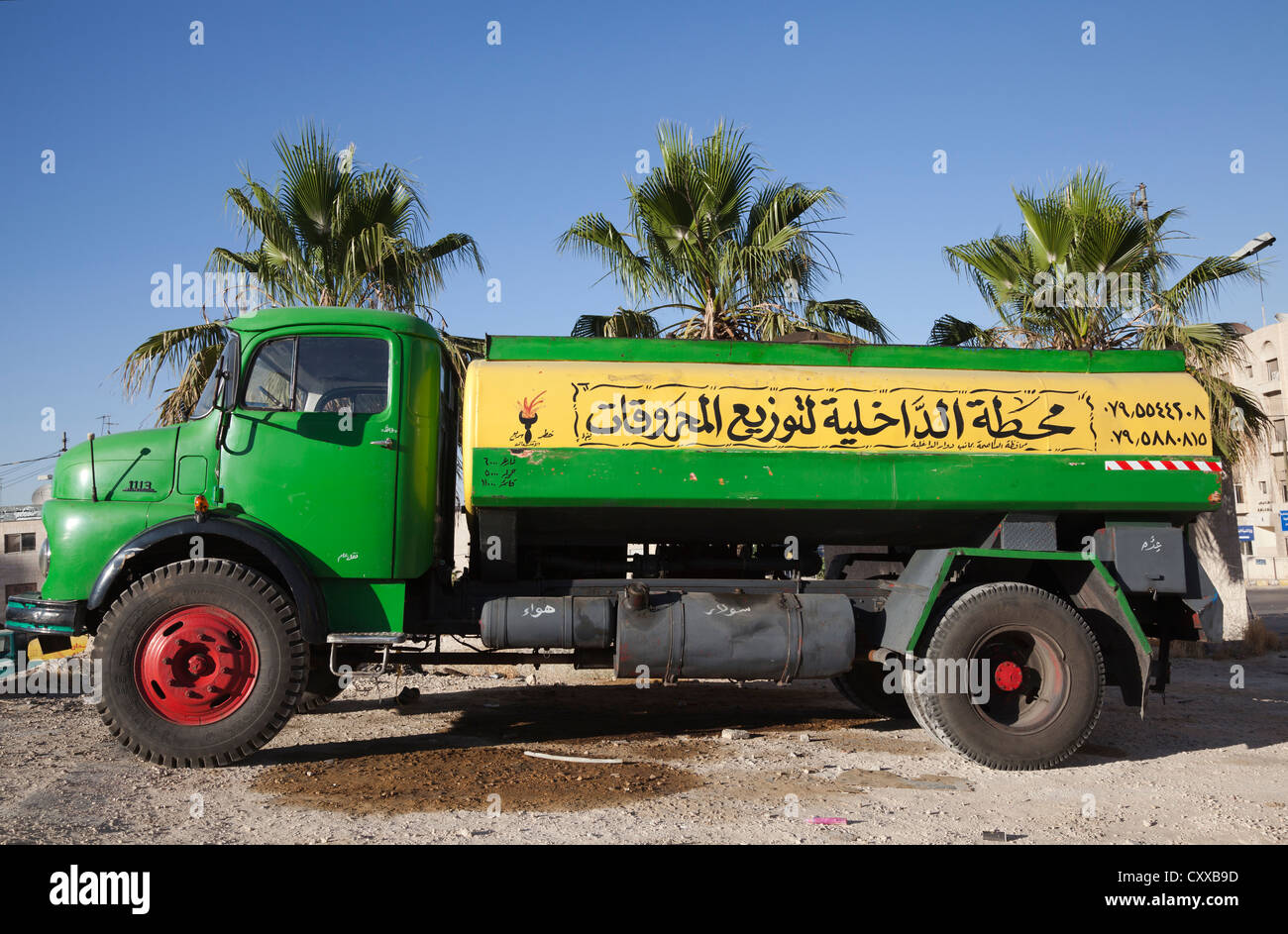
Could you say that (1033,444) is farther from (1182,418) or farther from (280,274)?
(280,274)

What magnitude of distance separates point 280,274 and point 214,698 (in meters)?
8.36

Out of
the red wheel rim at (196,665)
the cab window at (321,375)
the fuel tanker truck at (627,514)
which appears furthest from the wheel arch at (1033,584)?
the red wheel rim at (196,665)

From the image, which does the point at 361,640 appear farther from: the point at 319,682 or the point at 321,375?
the point at 321,375

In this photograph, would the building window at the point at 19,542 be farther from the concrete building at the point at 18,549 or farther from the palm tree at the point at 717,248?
the palm tree at the point at 717,248

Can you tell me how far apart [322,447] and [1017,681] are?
18.2 ft

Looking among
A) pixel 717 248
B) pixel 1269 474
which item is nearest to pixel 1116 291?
pixel 717 248

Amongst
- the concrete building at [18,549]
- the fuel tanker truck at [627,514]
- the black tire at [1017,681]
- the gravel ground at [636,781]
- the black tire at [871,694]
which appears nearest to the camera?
the gravel ground at [636,781]

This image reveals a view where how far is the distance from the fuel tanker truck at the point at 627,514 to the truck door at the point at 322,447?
0.06ft

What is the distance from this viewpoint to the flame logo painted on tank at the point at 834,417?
6402 millimetres

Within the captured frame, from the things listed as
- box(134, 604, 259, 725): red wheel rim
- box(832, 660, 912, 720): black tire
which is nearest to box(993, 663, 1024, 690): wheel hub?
box(832, 660, 912, 720): black tire

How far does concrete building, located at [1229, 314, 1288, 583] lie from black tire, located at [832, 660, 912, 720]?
44.4 m

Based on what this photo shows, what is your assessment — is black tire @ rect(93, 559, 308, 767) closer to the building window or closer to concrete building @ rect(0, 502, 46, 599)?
concrete building @ rect(0, 502, 46, 599)

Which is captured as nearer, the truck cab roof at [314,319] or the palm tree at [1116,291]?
the truck cab roof at [314,319]

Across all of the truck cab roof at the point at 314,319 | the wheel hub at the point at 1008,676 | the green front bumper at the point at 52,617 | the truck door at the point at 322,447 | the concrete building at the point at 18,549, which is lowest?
the concrete building at the point at 18,549
